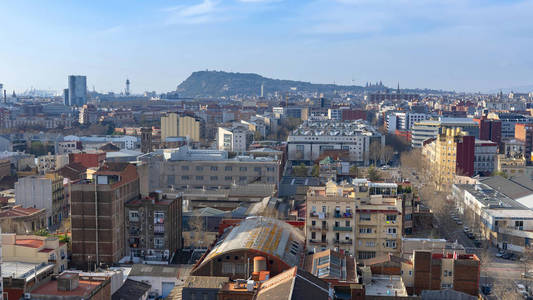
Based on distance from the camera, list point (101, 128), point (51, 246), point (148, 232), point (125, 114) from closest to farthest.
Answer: point (51, 246), point (148, 232), point (101, 128), point (125, 114)

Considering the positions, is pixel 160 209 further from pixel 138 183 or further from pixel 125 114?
pixel 125 114

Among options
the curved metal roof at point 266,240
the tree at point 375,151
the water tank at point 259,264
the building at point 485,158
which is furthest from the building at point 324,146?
the water tank at point 259,264

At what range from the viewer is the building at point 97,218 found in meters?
18.0

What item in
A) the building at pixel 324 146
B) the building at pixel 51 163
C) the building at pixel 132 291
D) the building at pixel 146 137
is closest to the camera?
the building at pixel 132 291

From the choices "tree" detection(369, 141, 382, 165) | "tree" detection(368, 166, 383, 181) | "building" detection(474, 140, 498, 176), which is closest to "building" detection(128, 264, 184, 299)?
"tree" detection(368, 166, 383, 181)

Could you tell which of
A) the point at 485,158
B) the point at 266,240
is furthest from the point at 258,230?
the point at 485,158

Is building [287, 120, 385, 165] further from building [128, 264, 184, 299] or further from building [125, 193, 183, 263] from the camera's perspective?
building [128, 264, 184, 299]

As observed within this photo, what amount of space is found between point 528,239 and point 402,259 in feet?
30.8

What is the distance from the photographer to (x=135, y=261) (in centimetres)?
1897

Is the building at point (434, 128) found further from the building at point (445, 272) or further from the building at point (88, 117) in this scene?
the building at point (88, 117)

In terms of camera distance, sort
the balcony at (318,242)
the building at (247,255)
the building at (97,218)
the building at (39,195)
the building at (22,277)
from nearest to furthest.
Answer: the building at (22,277) < the building at (247,255) < the building at (97,218) < the balcony at (318,242) < the building at (39,195)

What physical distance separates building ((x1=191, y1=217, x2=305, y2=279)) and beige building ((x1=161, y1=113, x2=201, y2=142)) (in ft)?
136

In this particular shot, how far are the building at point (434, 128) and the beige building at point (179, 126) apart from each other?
2117cm

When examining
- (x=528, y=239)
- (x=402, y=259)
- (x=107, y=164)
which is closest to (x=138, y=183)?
(x=107, y=164)
